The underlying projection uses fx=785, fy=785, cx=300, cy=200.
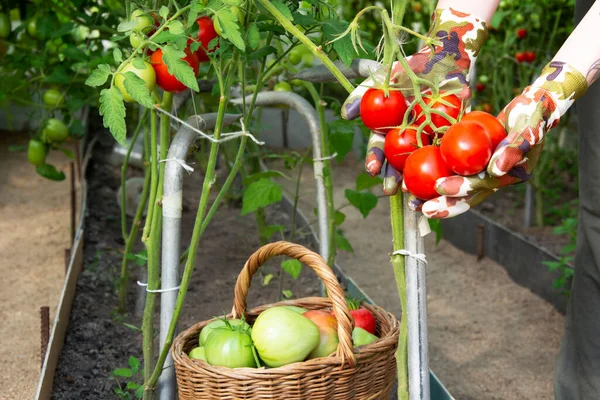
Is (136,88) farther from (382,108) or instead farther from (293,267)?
(293,267)

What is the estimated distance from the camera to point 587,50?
121 centimetres

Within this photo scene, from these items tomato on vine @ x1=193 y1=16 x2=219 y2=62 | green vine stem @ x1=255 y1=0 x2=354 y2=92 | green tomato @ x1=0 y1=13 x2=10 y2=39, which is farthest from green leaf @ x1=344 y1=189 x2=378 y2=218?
green tomato @ x1=0 y1=13 x2=10 y2=39

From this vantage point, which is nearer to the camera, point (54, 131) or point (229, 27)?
point (229, 27)

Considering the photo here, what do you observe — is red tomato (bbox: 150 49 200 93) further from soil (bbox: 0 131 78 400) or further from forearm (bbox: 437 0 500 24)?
soil (bbox: 0 131 78 400)

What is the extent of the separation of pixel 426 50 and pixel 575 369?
37.7 inches

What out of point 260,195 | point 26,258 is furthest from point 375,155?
point 26,258

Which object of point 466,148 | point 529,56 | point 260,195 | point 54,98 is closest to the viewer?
point 466,148

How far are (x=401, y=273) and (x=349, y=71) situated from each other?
0.44 metres

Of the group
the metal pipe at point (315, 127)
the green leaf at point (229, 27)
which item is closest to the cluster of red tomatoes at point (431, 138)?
the green leaf at point (229, 27)

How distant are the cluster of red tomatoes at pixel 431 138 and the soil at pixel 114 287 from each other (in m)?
0.83

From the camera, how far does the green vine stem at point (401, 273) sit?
3.86 ft

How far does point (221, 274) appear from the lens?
2.88m

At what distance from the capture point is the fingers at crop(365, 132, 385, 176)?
1135 millimetres

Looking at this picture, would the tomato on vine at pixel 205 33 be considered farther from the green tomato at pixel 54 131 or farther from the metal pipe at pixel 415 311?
the green tomato at pixel 54 131
